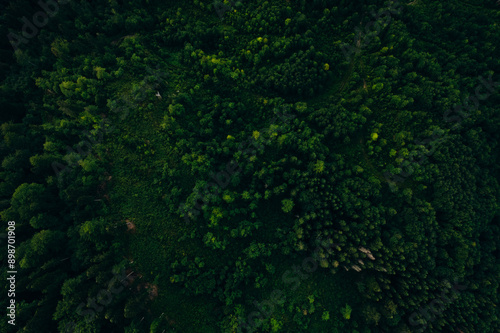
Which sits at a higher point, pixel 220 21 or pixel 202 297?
pixel 220 21

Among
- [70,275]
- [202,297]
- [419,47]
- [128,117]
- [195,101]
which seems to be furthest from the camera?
[419,47]

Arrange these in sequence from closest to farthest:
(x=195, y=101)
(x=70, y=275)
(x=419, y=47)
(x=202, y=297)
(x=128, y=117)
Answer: (x=70, y=275) → (x=202, y=297) → (x=128, y=117) → (x=195, y=101) → (x=419, y=47)

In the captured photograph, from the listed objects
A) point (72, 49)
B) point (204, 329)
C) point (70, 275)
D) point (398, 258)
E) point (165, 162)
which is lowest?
point (204, 329)

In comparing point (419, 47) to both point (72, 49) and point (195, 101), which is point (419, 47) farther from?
point (72, 49)

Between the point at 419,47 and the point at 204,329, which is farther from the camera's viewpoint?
the point at 419,47

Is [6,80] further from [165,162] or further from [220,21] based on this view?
[220,21]

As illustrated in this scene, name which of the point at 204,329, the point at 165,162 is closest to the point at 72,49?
the point at 165,162

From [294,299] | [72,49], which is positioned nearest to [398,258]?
[294,299]
